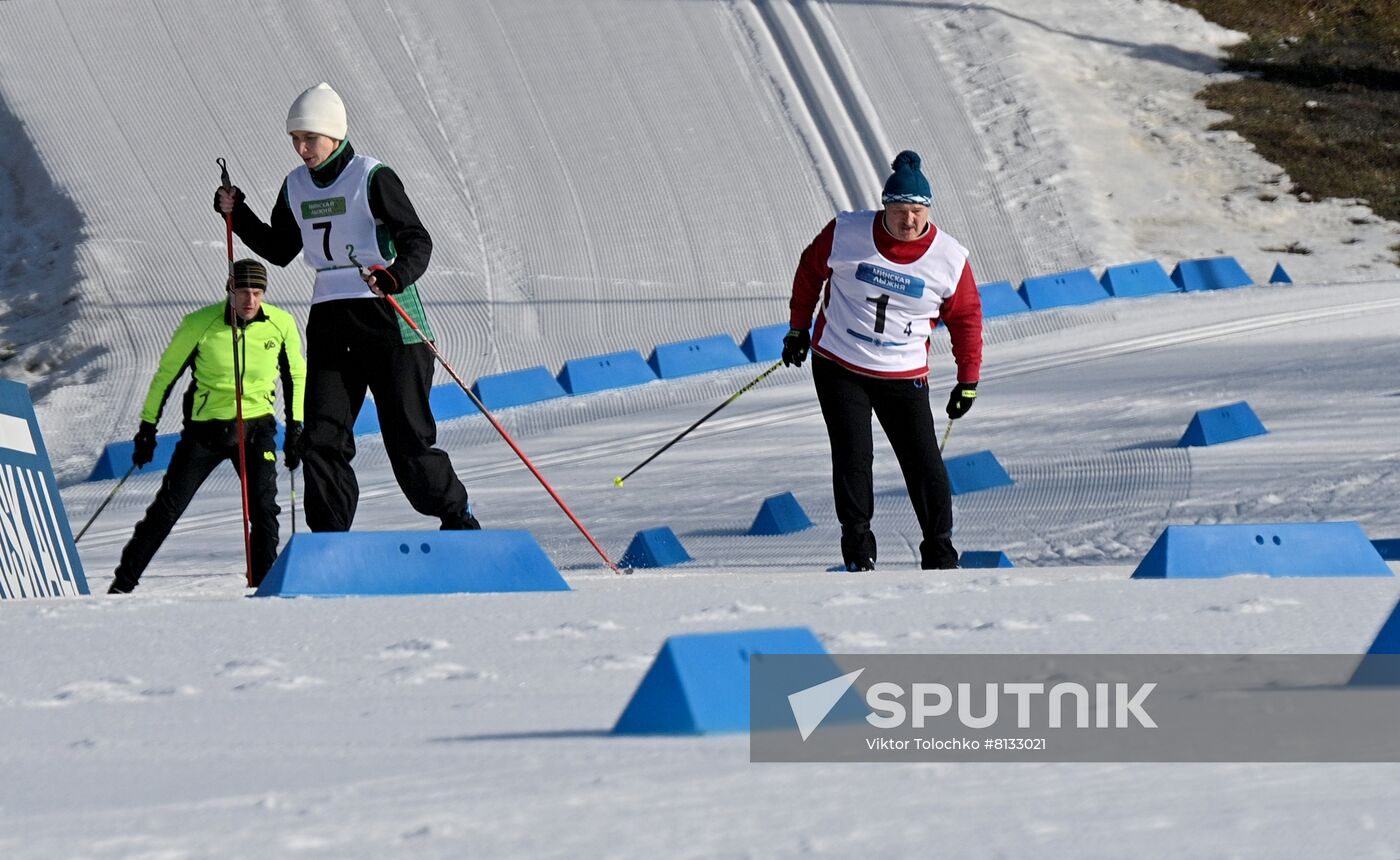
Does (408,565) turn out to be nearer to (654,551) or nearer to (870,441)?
(870,441)

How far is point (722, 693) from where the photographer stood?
2.93 metres

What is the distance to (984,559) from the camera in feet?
23.8

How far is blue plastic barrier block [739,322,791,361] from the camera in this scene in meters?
13.2

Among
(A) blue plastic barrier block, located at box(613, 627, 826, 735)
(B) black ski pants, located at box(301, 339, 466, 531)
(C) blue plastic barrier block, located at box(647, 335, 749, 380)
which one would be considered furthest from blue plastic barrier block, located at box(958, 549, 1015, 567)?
(C) blue plastic barrier block, located at box(647, 335, 749, 380)

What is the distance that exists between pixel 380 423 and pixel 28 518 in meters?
1.08

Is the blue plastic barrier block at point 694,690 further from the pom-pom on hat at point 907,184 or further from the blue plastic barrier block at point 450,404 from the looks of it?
the blue plastic barrier block at point 450,404

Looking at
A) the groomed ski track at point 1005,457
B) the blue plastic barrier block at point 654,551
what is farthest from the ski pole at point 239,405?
the blue plastic barrier block at point 654,551

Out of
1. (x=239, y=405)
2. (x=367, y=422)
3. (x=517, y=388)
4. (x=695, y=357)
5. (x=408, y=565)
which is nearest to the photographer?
(x=408, y=565)

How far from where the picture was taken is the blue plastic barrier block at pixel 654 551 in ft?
25.9

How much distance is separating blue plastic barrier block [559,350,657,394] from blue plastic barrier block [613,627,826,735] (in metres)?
9.48

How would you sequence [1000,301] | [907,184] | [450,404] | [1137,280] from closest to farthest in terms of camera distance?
[907,184] < [450,404] < [1000,301] < [1137,280]

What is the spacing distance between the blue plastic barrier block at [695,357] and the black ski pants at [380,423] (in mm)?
6717

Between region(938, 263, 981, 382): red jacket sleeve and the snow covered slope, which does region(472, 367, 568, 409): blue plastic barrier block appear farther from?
region(938, 263, 981, 382): red jacket sleeve

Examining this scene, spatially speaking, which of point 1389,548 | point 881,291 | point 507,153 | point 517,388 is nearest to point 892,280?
point 881,291
